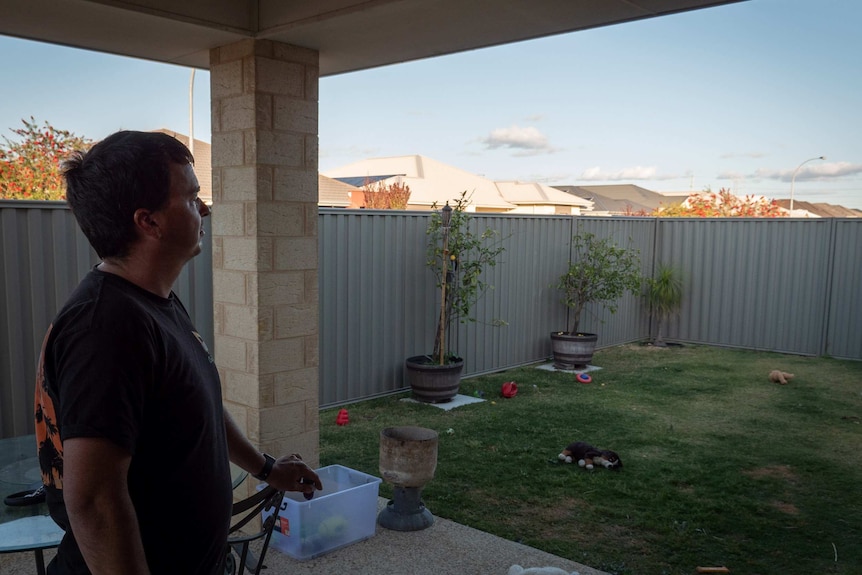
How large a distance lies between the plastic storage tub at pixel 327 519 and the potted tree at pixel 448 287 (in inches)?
116

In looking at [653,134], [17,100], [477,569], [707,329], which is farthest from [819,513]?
[653,134]

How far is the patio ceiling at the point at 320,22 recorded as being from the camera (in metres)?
2.71

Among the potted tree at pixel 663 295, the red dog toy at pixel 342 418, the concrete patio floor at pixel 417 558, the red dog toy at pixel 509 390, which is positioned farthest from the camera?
the potted tree at pixel 663 295

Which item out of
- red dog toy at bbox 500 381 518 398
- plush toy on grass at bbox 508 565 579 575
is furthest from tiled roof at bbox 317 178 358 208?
plush toy on grass at bbox 508 565 579 575

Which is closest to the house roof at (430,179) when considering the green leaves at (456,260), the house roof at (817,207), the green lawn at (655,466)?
the green leaves at (456,260)

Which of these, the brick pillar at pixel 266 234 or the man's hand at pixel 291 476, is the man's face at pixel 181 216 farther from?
the brick pillar at pixel 266 234

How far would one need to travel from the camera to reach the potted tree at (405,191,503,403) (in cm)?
650

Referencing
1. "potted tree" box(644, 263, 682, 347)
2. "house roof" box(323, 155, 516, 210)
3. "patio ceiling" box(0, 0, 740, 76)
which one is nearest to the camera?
"patio ceiling" box(0, 0, 740, 76)

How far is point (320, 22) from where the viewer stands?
296 cm

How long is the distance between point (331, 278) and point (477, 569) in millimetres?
3604

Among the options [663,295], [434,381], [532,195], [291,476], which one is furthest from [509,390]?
[532,195]

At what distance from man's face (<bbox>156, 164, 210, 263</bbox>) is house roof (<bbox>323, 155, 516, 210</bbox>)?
1603 centimetres

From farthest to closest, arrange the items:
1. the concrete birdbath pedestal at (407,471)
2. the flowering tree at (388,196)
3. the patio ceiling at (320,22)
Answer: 1. the flowering tree at (388,196)
2. the concrete birdbath pedestal at (407,471)
3. the patio ceiling at (320,22)

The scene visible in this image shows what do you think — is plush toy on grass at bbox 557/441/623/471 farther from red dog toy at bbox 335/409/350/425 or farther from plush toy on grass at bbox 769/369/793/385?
plush toy on grass at bbox 769/369/793/385
